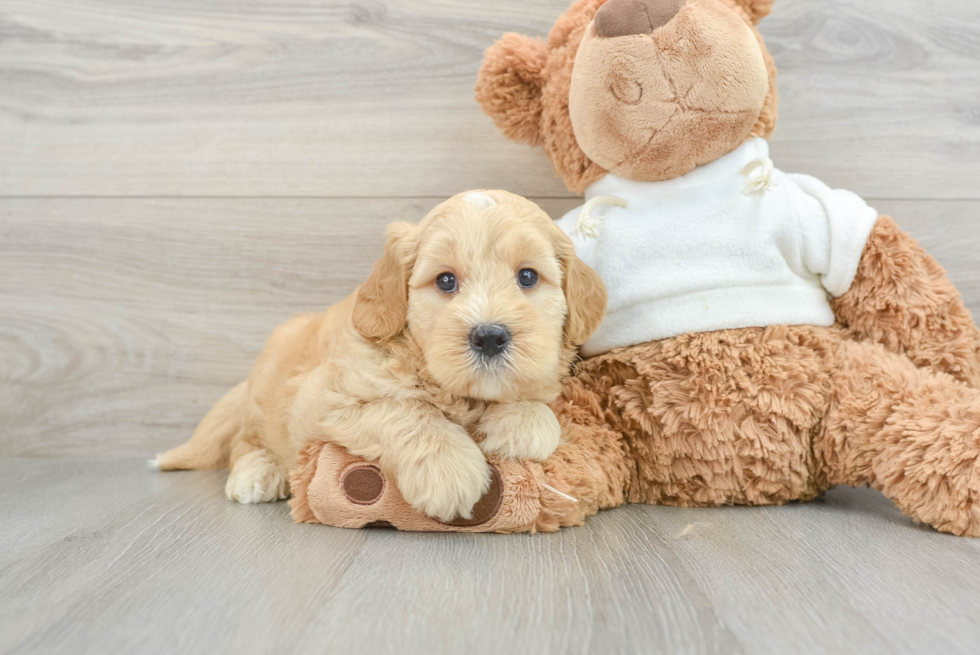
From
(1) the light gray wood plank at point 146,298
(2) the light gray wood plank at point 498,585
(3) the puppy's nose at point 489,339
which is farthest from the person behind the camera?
(1) the light gray wood plank at point 146,298

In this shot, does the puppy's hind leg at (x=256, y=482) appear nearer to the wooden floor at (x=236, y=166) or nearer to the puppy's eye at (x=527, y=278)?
the wooden floor at (x=236, y=166)

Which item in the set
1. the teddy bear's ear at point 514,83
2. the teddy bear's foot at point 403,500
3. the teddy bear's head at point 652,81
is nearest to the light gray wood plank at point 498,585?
the teddy bear's foot at point 403,500

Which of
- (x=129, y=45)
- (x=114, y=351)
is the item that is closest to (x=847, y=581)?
(x=114, y=351)

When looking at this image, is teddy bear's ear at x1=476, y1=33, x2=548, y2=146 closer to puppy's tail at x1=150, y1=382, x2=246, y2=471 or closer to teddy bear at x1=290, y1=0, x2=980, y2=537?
teddy bear at x1=290, y1=0, x2=980, y2=537

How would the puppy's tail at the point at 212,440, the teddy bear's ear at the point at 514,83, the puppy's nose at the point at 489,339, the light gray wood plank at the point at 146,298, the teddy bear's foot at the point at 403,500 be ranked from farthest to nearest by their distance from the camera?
the light gray wood plank at the point at 146,298, the puppy's tail at the point at 212,440, the teddy bear's ear at the point at 514,83, the teddy bear's foot at the point at 403,500, the puppy's nose at the point at 489,339

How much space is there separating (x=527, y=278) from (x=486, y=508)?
1.24 feet

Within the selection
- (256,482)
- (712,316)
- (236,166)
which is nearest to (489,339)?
(712,316)

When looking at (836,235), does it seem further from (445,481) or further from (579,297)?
(445,481)

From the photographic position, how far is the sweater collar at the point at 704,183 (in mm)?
1280

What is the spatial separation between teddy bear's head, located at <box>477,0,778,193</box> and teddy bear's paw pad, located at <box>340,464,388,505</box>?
721mm

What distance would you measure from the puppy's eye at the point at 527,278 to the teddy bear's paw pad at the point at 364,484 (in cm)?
39

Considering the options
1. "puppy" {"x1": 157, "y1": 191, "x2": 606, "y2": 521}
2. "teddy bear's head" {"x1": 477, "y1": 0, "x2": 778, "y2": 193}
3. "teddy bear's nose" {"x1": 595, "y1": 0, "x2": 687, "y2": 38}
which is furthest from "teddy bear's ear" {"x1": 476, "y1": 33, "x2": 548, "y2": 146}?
"puppy" {"x1": 157, "y1": 191, "x2": 606, "y2": 521}

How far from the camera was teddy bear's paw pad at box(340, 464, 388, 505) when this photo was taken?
3.63ft

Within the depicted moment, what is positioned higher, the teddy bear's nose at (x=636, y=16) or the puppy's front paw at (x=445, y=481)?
the teddy bear's nose at (x=636, y=16)
